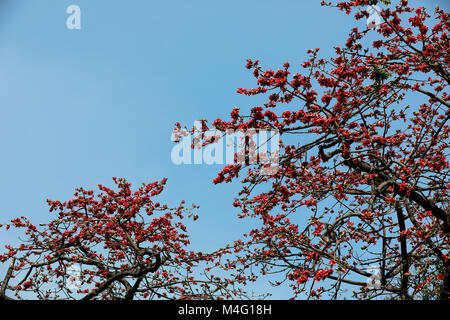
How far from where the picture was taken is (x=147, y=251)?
6.89m

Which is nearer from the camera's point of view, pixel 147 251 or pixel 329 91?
pixel 329 91

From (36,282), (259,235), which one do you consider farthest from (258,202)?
(36,282)

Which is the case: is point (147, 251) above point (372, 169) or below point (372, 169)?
below

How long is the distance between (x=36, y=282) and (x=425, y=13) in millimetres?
9917

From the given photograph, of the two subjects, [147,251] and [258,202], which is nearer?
[147,251]

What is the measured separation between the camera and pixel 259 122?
5309 mm

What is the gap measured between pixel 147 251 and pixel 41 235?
2.55 m
